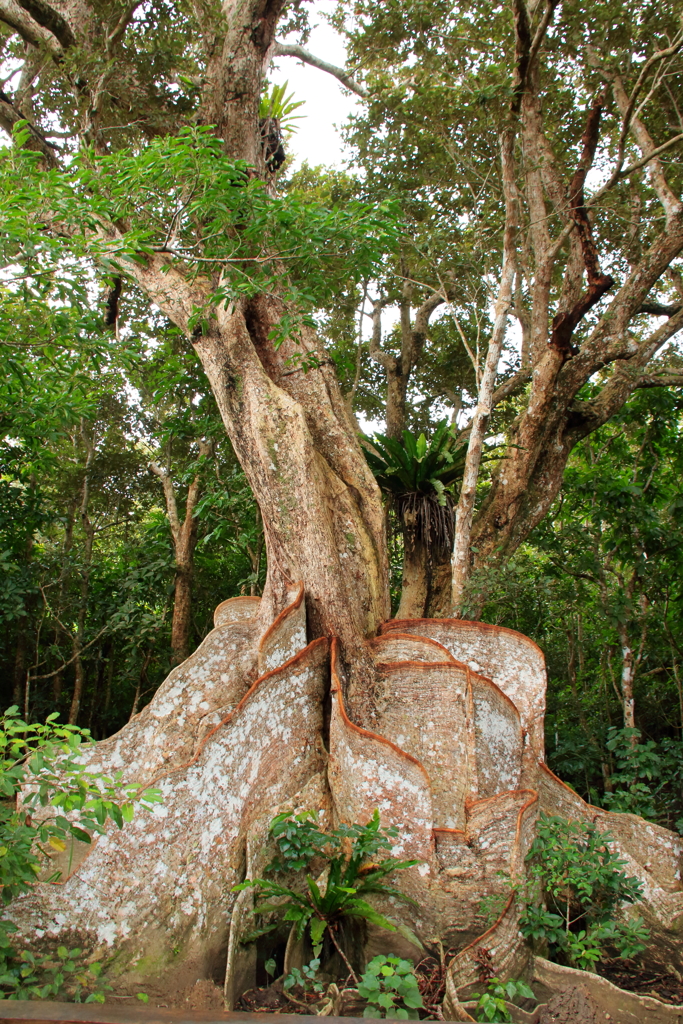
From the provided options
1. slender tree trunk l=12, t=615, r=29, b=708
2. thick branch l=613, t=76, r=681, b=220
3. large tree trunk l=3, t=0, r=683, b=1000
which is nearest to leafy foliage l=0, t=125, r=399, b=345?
large tree trunk l=3, t=0, r=683, b=1000

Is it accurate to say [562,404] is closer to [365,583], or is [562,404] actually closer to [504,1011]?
[365,583]

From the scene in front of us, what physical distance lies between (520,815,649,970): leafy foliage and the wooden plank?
2.15 meters

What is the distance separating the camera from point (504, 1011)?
259cm

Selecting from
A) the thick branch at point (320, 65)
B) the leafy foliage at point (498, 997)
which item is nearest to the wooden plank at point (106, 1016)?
the leafy foliage at point (498, 997)

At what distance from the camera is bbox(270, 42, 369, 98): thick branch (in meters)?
8.12

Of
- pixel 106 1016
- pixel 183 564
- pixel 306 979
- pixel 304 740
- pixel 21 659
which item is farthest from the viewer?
pixel 183 564

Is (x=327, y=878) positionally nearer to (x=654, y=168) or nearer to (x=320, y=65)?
(x=654, y=168)

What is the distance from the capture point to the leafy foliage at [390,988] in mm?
2498

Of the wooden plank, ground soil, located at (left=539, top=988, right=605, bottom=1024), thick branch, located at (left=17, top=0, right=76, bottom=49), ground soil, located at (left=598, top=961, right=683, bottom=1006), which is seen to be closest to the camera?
the wooden plank

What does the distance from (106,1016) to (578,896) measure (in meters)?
2.87

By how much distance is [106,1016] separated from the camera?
1320 mm

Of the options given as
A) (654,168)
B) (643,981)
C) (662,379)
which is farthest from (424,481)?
(643,981)

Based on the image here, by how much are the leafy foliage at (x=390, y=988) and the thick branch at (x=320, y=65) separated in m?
8.72

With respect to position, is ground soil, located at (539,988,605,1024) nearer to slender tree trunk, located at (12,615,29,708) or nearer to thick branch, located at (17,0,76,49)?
slender tree trunk, located at (12,615,29,708)
